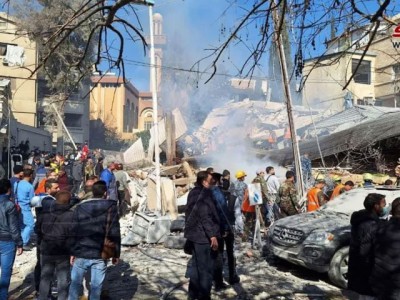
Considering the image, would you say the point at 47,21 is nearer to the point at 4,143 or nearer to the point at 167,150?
the point at 167,150

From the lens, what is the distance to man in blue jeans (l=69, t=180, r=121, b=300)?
4652mm

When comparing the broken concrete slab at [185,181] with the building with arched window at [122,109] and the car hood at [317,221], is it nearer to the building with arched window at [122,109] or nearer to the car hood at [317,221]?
the car hood at [317,221]

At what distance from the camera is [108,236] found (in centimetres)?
471

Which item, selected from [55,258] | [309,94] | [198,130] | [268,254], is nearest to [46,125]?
[198,130]

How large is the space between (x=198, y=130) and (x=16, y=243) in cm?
2209

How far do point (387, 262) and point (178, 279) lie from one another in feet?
12.7

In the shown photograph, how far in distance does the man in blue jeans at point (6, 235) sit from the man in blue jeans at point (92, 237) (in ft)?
3.48

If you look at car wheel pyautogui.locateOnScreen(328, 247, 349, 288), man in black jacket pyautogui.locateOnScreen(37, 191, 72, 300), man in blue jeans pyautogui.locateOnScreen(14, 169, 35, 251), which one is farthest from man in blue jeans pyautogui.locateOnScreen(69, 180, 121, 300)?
man in blue jeans pyautogui.locateOnScreen(14, 169, 35, 251)

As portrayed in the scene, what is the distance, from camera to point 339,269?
6645 millimetres

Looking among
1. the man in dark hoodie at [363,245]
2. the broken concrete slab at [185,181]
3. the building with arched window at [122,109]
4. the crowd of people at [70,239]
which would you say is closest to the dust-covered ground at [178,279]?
the crowd of people at [70,239]

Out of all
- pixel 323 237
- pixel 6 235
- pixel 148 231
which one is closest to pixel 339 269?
pixel 323 237

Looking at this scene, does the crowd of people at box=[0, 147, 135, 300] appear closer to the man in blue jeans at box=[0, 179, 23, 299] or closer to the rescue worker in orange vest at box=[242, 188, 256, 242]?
the man in blue jeans at box=[0, 179, 23, 299]

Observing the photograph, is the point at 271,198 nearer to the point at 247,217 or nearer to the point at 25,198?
the point at 247,217

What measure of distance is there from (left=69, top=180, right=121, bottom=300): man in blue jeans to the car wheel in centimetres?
354
